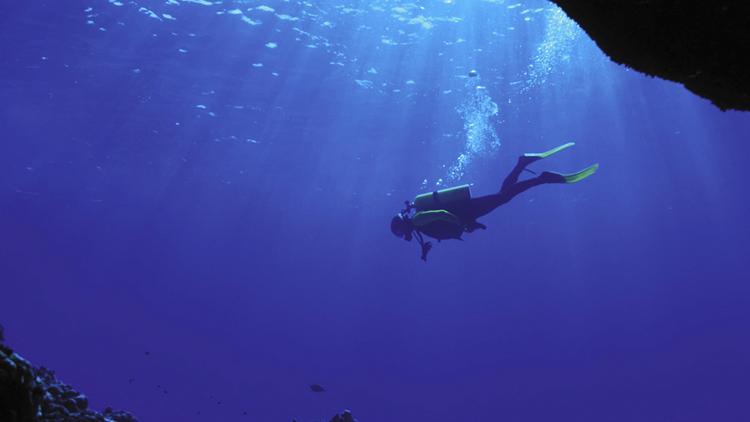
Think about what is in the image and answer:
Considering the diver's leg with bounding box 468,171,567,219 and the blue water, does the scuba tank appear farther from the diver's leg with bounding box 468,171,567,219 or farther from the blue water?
→ the blue water

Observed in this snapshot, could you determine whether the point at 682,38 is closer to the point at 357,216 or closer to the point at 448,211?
the point at 448,211

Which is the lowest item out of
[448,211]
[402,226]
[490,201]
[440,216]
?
[402,226]

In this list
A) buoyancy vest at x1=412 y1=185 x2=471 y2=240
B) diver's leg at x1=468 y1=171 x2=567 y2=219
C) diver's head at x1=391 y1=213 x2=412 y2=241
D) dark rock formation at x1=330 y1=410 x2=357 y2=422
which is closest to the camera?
buoyancy vest at x1=412 y1=185 x2=471 y2=240

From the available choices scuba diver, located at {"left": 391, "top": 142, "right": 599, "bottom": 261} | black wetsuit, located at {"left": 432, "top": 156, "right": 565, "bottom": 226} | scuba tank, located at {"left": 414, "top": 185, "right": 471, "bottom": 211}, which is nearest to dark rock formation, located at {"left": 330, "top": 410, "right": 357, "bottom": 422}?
scuba diver, located at {"left": 391, "top": 142, "right": 599, "bottom": 261}

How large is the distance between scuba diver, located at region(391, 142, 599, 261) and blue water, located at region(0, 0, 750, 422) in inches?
456

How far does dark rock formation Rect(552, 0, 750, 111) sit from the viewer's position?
2.12 metres

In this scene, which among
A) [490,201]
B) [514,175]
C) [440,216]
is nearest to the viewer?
[440,216]

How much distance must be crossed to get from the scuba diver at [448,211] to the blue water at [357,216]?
11595 millimetres

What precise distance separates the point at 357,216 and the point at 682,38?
A: 52.4 m

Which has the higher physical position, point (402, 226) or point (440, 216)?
point (440, 216)

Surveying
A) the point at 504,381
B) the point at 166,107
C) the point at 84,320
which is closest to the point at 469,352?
the point at 504,381

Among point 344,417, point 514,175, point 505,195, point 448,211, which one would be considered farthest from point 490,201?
point 344,417

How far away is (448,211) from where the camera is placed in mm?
10625

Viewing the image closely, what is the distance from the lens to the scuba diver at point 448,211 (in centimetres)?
993
